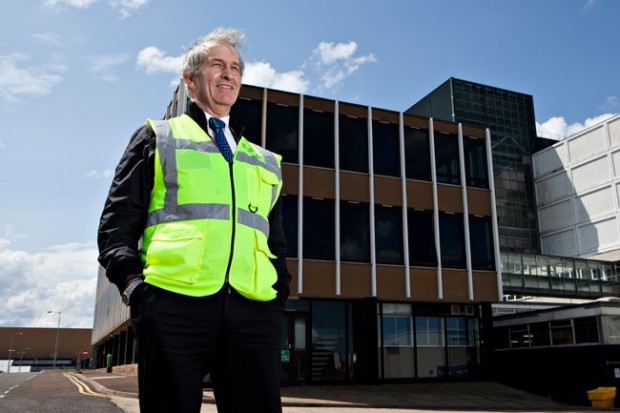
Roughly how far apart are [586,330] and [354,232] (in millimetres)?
9145

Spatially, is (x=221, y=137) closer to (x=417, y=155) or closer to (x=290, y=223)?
(x=290, y=223)

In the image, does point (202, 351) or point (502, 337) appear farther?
point (502, 337)

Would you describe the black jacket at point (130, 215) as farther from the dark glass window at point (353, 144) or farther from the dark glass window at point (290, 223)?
the dark glass window at point (353, 144)

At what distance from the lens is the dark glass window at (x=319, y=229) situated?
19.5m

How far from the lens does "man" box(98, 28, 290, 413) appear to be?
2.12 metres

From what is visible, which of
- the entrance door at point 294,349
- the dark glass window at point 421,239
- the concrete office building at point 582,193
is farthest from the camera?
the concrete office building at point 582,193

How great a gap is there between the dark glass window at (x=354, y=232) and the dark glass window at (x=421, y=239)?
1785mm

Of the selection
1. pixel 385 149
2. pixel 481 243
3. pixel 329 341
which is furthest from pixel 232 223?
pixel 481 243

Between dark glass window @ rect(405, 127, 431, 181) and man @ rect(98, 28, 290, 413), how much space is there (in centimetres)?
1974

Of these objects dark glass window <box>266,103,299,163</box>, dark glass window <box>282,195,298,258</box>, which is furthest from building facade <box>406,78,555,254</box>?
dark glass window <box>282,195,298,258</box>

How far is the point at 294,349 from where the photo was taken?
63.5 ft

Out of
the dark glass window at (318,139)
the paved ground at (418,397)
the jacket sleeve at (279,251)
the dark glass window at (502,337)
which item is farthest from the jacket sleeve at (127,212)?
the dark glass window at (502,337)

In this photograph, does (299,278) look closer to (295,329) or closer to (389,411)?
(295,329)

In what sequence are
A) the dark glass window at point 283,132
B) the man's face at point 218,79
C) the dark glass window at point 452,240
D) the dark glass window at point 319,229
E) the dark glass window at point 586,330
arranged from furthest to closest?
the dark glass window at point 452,240 < the dark glass window at point 586,330 < the dark glass window at point 283,132 < the dark glass window at point 319,229 < the man's face at point 218,79
